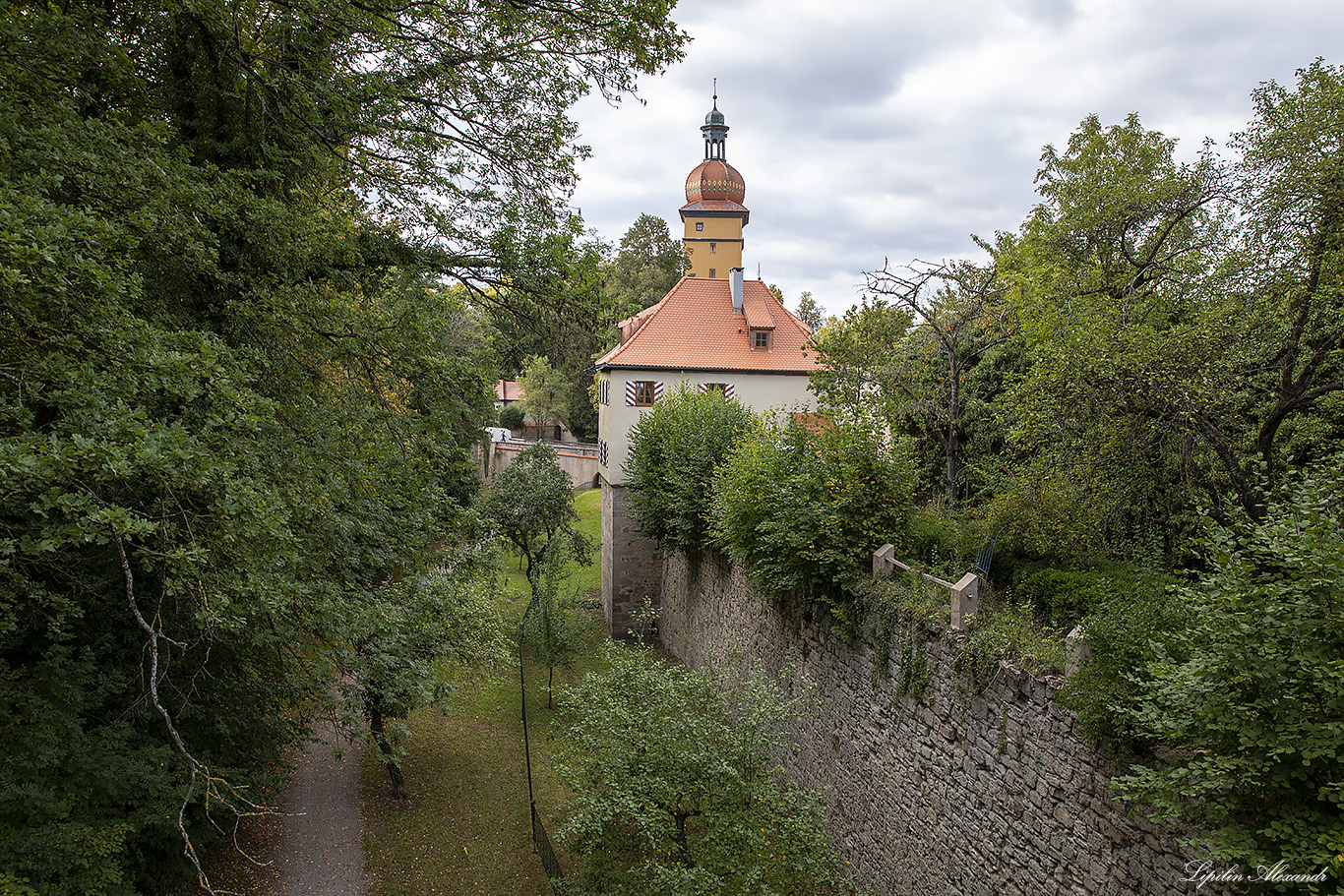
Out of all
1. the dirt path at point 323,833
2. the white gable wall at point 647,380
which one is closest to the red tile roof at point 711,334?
the white gable wall at point 647,380

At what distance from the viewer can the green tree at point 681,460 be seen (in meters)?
16.1

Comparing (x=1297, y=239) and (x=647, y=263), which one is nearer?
(x=1297, y=239)

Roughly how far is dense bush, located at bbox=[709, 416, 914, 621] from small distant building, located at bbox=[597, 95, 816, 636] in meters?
9.70

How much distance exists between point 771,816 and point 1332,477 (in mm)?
5373

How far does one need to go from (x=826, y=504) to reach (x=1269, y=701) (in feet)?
18.8

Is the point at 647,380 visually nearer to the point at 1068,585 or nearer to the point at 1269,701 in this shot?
the point at 1068,585

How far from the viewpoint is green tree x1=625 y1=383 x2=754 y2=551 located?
1606 cm

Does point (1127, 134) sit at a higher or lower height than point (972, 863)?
higher

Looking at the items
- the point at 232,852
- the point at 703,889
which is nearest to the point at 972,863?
the point at 703,889

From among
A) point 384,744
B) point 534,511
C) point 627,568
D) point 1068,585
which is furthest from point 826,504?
point 534,511

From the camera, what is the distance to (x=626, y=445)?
21.9 metres

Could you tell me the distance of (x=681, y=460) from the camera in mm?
16594

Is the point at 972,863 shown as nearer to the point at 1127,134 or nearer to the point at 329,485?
the point at 329,485

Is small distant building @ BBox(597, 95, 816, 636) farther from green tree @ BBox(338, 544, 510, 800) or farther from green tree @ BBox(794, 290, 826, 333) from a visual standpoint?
green tree @ BBox(794, 290, 826, 333)
